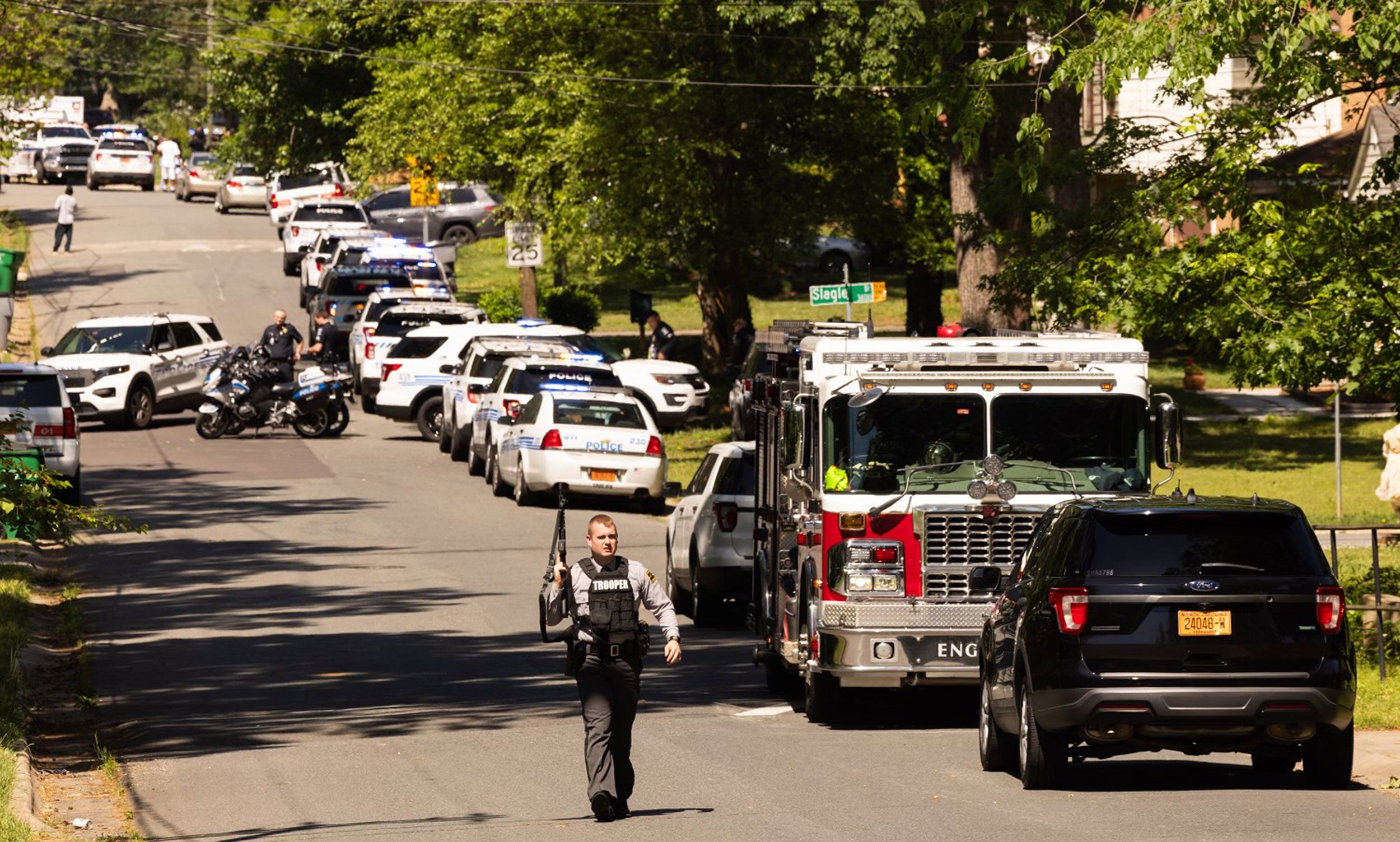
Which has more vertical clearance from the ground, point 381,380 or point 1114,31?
point 1114,31

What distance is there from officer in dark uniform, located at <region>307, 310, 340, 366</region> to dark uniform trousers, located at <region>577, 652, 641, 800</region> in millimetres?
28630

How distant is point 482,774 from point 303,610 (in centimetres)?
802

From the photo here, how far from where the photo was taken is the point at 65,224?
189 ft

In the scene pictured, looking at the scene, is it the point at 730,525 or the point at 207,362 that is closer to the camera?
the point at 730,525

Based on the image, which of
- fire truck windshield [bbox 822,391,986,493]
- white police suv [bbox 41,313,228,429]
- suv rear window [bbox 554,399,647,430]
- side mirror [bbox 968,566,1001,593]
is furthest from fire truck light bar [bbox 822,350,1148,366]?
white police suv [bbox 41,313,228,429]

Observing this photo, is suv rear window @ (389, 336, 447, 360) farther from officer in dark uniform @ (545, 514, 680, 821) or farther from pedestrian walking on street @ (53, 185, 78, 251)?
officer in dark uniform @ (545, 514, 680, 821)

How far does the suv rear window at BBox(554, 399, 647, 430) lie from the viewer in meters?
28.1

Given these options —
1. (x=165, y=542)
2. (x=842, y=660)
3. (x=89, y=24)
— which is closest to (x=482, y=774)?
(x=842, y=660)

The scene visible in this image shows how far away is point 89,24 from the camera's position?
4156 inches

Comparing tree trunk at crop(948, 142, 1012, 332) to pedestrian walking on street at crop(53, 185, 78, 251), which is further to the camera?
pedestrian walking on street at crop(53, 185, 78, 251)

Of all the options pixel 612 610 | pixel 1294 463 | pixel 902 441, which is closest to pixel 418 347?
pixel 1294 463

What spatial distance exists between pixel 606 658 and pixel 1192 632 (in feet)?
9.71

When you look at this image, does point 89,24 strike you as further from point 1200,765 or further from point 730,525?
point 1200,765

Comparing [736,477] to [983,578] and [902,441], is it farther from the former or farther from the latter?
[983,578]
